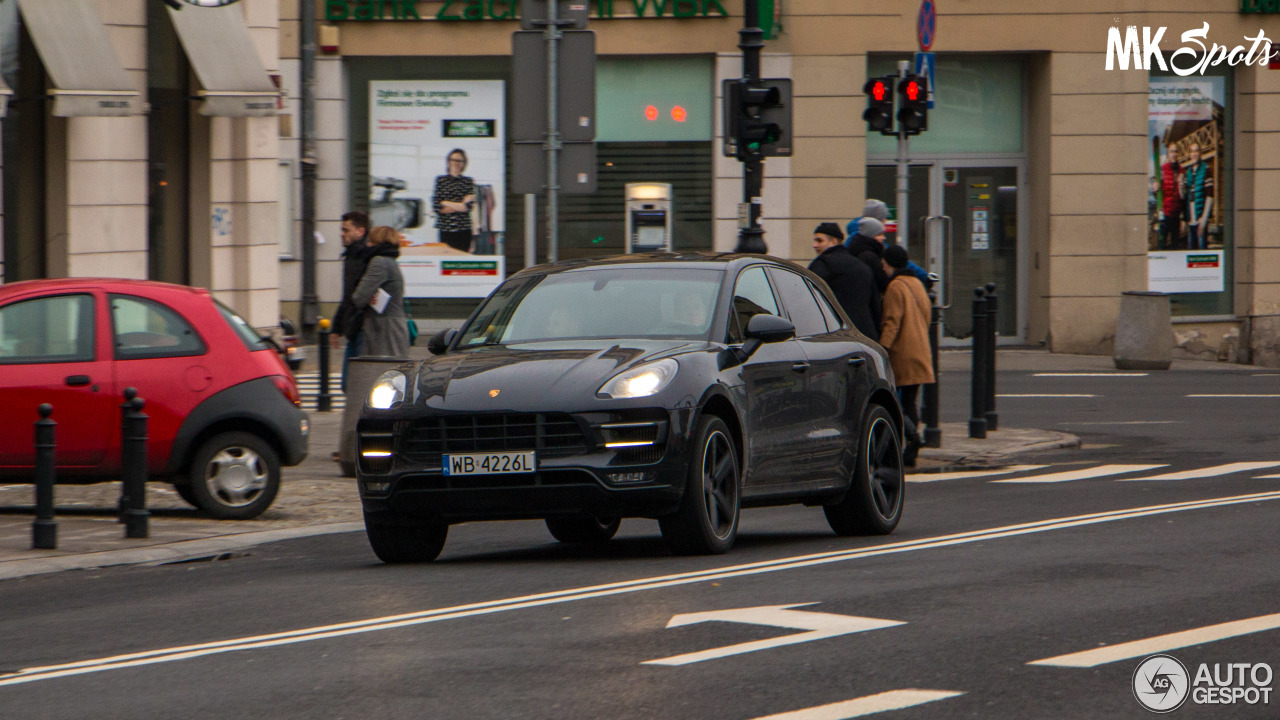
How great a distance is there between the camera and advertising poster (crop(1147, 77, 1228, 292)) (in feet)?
88.6

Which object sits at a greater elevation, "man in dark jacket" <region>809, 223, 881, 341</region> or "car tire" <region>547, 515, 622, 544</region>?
"man in dark jacket" <region>809, 223, 881, 341</region>

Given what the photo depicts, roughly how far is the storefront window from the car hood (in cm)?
1956

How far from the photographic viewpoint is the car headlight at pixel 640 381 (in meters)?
8.38

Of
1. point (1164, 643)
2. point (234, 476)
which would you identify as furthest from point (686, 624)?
point (234, 476)

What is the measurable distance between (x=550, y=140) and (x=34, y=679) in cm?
728

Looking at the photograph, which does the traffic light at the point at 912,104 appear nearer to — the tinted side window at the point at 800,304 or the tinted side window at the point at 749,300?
the tinted side window at the point at 800,304

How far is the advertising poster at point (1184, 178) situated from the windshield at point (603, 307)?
745 inches

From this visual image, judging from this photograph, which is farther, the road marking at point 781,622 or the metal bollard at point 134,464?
the metal bollard at point 134,464

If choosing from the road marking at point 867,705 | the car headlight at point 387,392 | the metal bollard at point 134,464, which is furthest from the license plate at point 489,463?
the road marking at point 867,705

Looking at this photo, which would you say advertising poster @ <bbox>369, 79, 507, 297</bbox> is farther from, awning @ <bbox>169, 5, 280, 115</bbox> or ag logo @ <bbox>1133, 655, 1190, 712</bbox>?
ag logo @ <bbox>1133, 655, 1190, 712</bbox>

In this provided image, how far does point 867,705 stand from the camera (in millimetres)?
5344

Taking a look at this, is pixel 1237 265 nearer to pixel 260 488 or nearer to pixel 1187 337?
pixel 1187 337

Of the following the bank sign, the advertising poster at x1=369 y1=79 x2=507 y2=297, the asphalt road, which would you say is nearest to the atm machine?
the advertising poster at x1=369 y1=79 x2=507 y2=297

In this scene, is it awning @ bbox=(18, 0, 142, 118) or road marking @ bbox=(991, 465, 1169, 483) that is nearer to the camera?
road marking @ bbox=(991, 465, 1169, 483)
